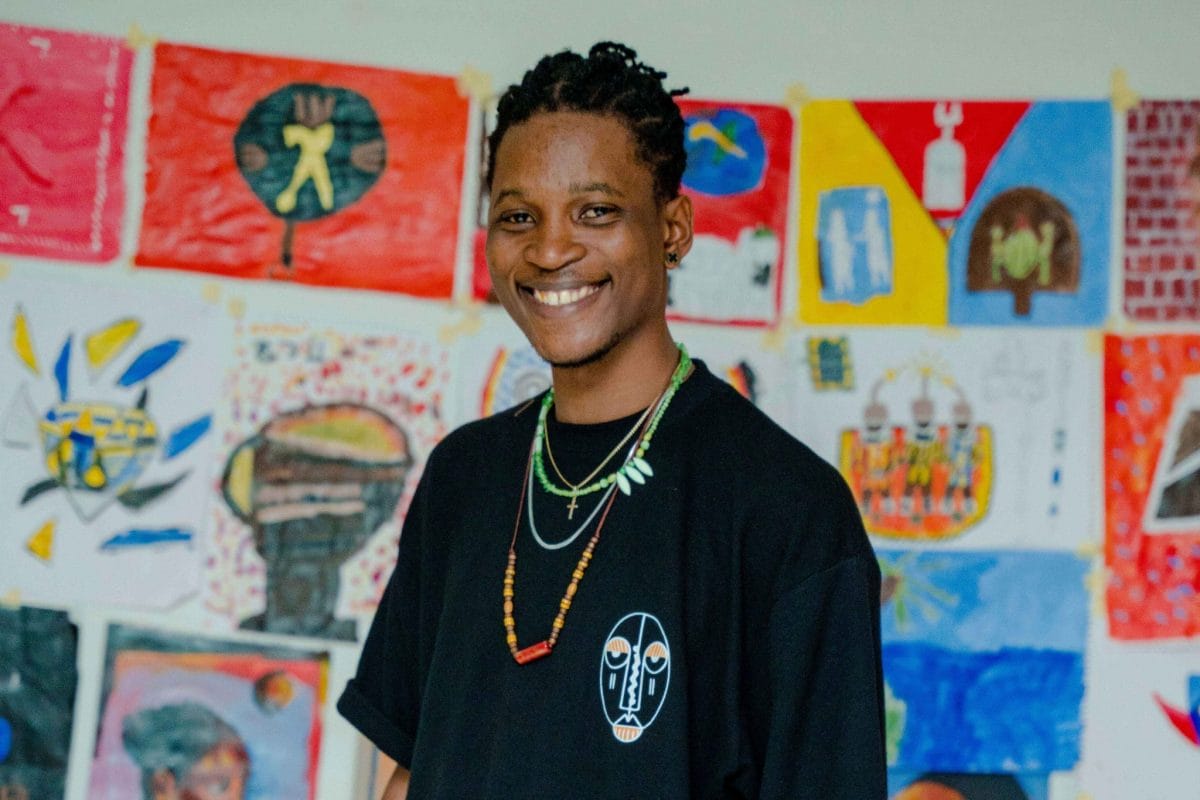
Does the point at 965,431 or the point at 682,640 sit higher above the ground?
the point at 965,431

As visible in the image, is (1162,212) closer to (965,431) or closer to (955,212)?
(955,212)

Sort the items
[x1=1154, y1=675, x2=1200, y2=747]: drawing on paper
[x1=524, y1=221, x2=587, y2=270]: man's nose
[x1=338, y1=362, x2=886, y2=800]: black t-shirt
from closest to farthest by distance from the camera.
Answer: [x1=338, y1=362, x2=886, y2=800]: black t-shirt < [x1=524, y1=221, x2=587, y2=270]: man's nose < [x1=1154, y1=675, x2=1200, y2=747]: drawing on paper

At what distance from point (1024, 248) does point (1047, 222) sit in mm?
50

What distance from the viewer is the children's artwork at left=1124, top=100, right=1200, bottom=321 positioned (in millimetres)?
1871

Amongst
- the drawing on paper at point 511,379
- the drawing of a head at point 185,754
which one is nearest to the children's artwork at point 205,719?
the drawing of a head at point 185,754

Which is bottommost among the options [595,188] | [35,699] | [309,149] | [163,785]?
[163,785]

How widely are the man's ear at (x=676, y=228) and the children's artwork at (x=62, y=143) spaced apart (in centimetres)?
98

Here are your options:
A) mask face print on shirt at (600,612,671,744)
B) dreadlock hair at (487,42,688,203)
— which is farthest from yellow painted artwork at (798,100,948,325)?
mask face print on shirt at (600,612,671,744)

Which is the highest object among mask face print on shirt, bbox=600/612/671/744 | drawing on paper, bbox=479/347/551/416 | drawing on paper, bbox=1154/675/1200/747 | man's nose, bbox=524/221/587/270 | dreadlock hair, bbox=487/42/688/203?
dreadlock hair, bbox=487/42/688/203

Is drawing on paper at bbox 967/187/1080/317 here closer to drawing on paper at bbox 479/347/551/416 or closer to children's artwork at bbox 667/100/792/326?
children's artwork at bbox 667/100/792/326

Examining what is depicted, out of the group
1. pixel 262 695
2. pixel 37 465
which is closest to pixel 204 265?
pixel 37 465

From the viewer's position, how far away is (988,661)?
6.10 ft

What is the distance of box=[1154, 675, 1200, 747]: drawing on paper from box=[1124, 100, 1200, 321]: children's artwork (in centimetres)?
51

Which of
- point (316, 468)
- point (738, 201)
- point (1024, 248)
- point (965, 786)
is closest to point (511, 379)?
point (316, 468)
